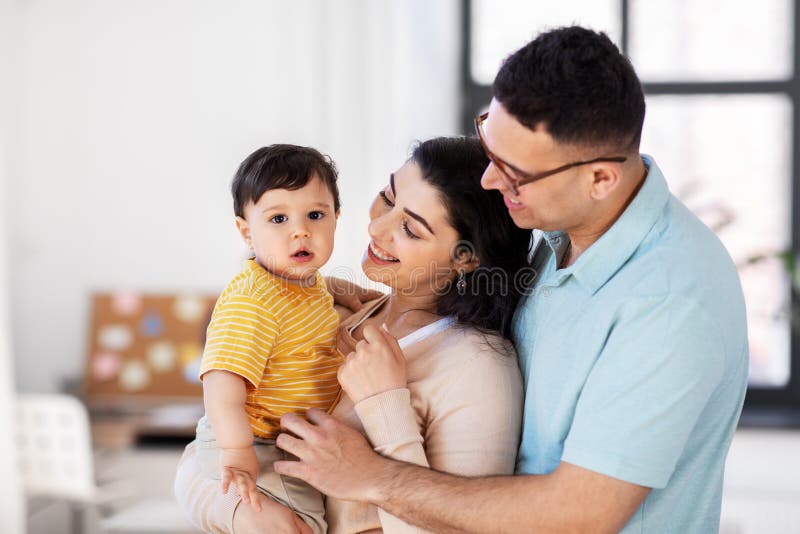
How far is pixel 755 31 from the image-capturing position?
157 inches

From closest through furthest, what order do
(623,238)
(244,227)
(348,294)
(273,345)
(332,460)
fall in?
(623,238)
(332,460)
(273,345)
(244,227)
(348,294)

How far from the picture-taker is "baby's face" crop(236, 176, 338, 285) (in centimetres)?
151

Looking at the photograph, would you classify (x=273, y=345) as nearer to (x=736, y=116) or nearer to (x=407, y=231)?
(x=407, y=231)

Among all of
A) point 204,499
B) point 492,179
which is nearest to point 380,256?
point 492,179

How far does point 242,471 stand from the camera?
1392 millimetres

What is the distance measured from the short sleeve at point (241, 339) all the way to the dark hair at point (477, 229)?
0.34m

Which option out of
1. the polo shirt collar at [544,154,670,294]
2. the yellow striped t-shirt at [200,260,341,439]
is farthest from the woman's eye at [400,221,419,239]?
the polo shirt collar at [544,154,670,294]

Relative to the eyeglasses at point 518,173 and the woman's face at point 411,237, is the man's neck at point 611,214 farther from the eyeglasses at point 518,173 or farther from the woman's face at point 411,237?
the woman's face at point 411,237

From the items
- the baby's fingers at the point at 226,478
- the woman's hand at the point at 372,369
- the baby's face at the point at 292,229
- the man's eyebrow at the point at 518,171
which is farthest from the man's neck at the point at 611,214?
the baby's fingers at the point at 226,478

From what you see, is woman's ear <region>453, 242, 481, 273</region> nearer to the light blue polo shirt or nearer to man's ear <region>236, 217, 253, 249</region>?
the light blue polo shirt

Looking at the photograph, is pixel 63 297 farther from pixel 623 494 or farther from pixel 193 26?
pixel 623 494

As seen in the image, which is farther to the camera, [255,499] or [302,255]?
[302,255]

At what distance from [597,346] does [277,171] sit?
0.63 meters

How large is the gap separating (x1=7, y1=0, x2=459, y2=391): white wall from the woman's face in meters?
2.24
